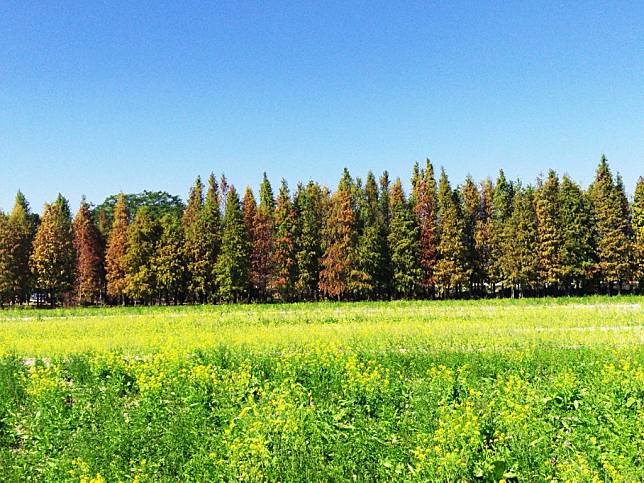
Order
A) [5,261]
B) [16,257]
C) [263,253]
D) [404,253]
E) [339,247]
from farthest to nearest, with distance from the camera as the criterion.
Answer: [263,253] < [404,253] < [16,257] < [339,247] < [5,261]

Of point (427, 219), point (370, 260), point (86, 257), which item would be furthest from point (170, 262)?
point (427, 219)

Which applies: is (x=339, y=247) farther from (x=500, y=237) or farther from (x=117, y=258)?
(x=117, y=258)

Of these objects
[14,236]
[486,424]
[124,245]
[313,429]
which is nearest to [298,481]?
[313,429]

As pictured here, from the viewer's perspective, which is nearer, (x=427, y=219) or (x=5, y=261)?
(x=5, y=261)

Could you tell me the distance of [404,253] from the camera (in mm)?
57031

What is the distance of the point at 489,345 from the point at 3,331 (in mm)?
24910

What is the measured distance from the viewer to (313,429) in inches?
287

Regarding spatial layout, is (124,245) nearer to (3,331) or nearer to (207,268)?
(207,268)

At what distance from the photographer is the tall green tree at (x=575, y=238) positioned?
54.2 metres

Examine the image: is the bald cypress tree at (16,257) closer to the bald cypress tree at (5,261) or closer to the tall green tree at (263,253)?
the bald cypress tree at (5,261)

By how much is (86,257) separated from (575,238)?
5683 cm

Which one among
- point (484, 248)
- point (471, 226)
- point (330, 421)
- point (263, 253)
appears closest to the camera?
point (330, 421)

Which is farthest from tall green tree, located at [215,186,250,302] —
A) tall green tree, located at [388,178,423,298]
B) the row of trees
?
tall green tree, located at [388,178,423,298]

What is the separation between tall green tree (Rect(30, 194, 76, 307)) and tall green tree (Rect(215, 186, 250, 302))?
17961mm
